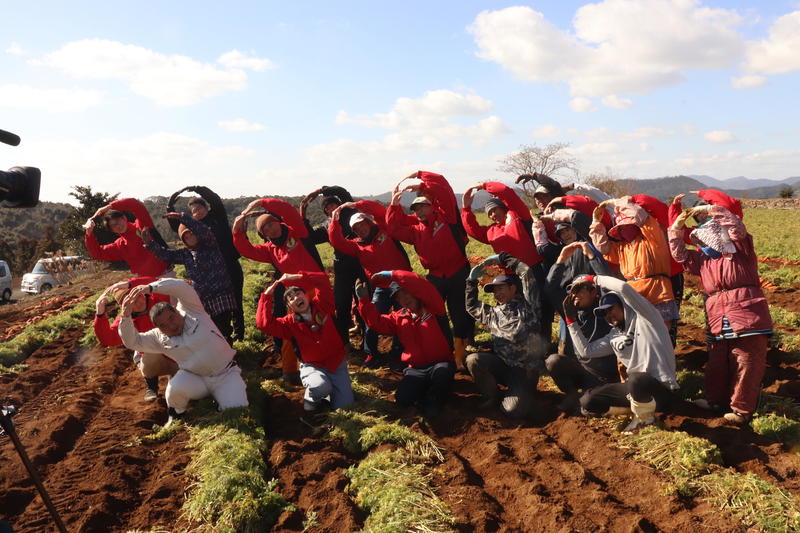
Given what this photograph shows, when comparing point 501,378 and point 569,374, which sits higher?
point 569,374

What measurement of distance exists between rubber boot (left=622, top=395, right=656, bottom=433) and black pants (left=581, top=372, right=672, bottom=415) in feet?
0.12

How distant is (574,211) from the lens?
5.83 meters

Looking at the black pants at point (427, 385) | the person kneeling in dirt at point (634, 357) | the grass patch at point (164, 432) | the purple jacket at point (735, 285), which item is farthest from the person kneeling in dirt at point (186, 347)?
the purple jacket at point (735, 285)

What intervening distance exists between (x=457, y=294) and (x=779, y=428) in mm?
3297

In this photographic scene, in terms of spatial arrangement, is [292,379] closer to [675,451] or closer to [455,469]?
[455,469]

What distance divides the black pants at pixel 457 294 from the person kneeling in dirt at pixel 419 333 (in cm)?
65

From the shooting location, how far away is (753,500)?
3398 millimetres

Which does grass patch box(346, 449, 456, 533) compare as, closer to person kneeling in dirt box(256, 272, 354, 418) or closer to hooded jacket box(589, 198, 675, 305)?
person kneeling in dirt box(256, 272, 354, 418)

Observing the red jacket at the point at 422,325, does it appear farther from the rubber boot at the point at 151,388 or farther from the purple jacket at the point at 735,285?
the rubber boot at the point at 151,388

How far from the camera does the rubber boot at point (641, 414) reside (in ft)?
14.4

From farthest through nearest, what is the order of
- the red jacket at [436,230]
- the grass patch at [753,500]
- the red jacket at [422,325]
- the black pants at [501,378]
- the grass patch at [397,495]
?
1. the red jacket at [436,230]
2. the red jacket at [422,325]
3. the black pants at [501,378]
4. the grass patch at [397,495]
5. the grass patch at [753,500]

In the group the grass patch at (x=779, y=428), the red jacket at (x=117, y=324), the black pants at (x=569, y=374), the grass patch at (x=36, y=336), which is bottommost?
the grass patch at (x=36, y=336)

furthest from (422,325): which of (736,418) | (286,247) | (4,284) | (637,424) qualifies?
(4,284)

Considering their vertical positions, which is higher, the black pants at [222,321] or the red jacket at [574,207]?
the red jacket at [574,207]
